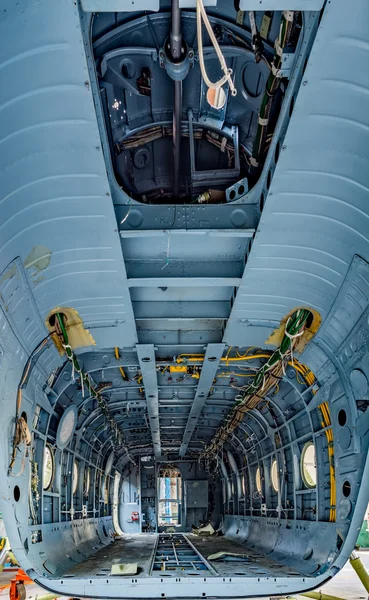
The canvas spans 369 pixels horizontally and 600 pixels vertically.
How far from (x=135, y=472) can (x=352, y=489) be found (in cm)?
1458

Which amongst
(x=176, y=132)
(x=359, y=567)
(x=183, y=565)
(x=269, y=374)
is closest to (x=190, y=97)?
(x=176, y=132)

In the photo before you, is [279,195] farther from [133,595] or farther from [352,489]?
[133,595]

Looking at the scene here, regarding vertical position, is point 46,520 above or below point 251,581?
above

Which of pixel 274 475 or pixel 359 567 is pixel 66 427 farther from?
pixel 359 567

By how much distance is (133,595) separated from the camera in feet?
18.3

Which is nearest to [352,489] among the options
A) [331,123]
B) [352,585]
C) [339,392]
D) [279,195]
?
[339,392]

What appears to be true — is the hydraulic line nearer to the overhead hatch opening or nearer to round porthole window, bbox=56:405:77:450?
round porthole window, bbox=56:405:77:450

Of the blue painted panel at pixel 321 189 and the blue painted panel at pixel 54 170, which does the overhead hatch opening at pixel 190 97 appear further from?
the blue painted panel at pixel 54 170

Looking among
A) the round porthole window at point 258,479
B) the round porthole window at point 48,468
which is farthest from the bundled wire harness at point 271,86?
the round porthole window at point 258,479

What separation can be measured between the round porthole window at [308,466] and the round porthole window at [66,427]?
352 cm

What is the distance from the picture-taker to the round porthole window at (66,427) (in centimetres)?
734

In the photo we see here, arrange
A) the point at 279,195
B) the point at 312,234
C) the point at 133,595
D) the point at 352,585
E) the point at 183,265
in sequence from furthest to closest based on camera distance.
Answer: the point at 352,585, the point at 133,595, the point at 183,265, the point at 312,234, the point at 279,195

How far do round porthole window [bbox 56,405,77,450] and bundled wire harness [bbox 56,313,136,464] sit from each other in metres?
0.41

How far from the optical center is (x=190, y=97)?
415 cm
